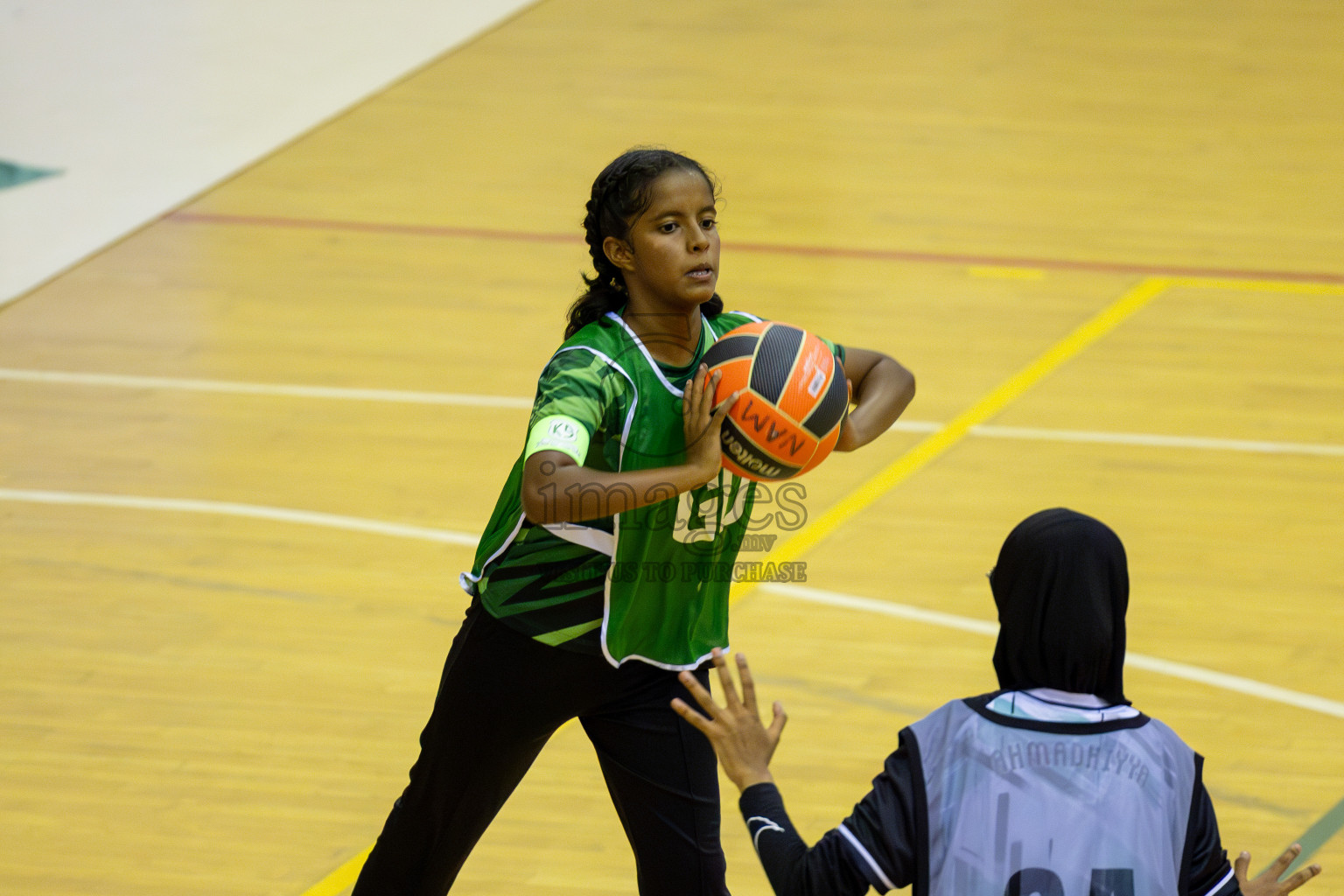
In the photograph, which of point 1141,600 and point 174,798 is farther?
point 1141,600

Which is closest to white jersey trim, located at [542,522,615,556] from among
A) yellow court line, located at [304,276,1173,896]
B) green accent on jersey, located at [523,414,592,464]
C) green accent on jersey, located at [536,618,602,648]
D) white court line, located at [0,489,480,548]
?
green accent on jersey, located at [536,618,602,648]

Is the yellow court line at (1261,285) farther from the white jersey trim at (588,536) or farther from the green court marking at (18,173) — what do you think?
the green court marking at (18,173)

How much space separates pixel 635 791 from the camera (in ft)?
10.6

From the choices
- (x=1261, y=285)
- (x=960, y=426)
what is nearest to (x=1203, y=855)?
(x=960, y=426)

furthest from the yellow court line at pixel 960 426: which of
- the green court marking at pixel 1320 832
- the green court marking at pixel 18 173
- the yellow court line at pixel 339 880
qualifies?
the green court marking at pixel 18 173

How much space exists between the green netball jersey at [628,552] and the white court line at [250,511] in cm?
309

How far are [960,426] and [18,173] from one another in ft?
21.4

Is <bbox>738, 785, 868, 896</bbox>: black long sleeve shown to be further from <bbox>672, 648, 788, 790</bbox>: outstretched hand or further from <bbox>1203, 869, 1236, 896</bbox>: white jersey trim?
<bbox>1203, 869, 1236, 896</bbox>: white jersey trim

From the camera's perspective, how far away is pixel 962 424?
727 cm

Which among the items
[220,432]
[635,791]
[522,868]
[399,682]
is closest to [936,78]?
[220,432]

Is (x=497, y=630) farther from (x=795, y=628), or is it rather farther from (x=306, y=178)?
(x=306, y=178)

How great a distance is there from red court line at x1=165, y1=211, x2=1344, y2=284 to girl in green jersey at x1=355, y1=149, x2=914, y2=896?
598 centimetres

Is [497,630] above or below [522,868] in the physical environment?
above

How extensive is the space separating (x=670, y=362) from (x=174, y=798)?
91.0 inches
